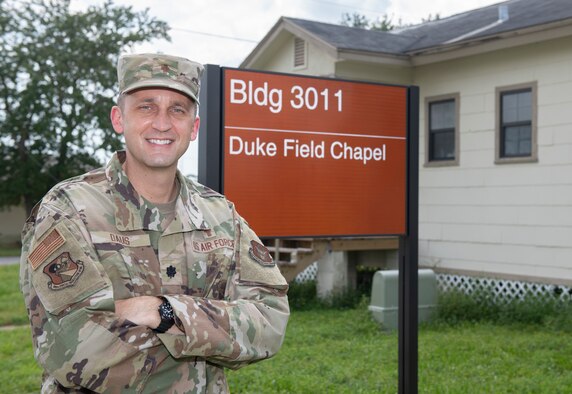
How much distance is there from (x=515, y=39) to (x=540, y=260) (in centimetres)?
308

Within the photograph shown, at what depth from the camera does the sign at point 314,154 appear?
4578 millimetres

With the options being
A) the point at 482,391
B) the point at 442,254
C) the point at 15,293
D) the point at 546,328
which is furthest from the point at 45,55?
the point at 482,391

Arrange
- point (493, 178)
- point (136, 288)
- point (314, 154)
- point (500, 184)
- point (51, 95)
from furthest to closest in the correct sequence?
1. point (51, 95)
2. point (493, 178)
3. point (500, 184)
4. point (314, 154)
5. point (136, 288)

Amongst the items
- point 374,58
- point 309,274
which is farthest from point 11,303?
point 374,58

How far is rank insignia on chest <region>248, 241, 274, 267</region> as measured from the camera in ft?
8.54

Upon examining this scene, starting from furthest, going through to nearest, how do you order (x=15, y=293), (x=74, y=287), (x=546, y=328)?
(x=15, y=293)
(x=546, y=328)
(x=74, y=287)

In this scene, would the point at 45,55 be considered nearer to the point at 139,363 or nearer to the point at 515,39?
the point at 515,39

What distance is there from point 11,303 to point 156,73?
34.1 ft

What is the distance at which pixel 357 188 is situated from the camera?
5.07 meters

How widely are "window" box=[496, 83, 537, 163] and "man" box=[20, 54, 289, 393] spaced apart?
8.87 meters

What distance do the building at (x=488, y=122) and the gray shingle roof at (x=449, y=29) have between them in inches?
1.4

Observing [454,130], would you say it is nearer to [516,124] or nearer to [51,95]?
[516,124]

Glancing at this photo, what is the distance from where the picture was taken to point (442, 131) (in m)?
12.1

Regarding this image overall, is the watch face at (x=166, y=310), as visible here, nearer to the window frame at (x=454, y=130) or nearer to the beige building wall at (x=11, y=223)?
the window frame at (x=454, y=130)
